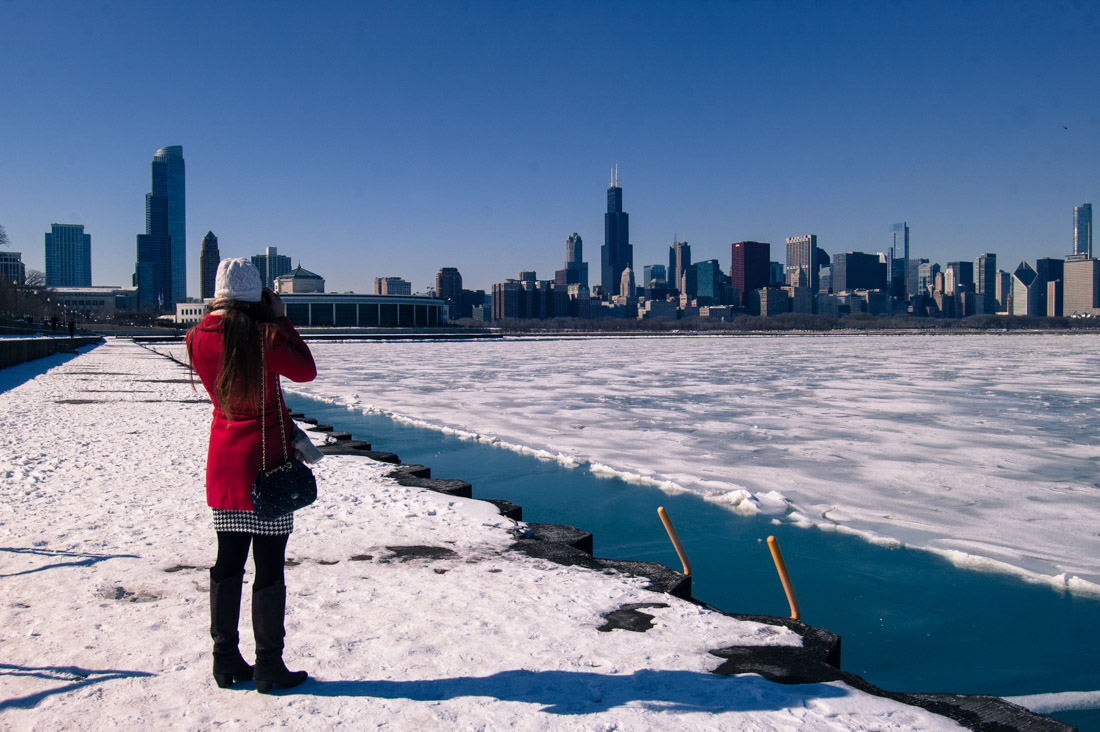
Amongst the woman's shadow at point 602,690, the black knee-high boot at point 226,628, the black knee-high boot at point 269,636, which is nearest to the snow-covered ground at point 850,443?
the woman's shadow at point 602,690

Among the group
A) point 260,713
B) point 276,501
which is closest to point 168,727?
point 260,713

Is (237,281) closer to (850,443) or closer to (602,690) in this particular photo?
(602,690)

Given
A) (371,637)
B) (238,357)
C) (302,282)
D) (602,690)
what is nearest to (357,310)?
(302,282)

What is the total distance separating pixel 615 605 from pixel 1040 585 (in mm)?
3084

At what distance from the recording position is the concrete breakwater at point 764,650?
312cm

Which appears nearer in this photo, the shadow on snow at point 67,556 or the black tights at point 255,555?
the black tights at point 255,555

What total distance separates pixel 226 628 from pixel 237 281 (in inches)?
55.3

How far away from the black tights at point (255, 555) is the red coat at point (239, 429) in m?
0.15

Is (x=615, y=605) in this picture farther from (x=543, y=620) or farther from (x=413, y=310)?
(x=413, y=310)

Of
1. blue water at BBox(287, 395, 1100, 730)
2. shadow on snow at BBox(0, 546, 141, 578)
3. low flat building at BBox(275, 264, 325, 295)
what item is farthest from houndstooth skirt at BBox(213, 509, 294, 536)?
low flat building at BBox(275, 264, 325, 295)

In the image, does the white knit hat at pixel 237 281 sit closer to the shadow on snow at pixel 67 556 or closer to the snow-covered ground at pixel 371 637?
the snow-covered ground at pixel 371 637

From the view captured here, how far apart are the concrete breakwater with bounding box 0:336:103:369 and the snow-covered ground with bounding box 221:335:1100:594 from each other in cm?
931

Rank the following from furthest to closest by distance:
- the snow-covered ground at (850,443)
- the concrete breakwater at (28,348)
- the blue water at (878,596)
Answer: the concrete breakwater at (28,348) < the snow-covered ground at (850,443) < the blue water at (878,596)

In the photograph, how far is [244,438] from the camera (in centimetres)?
293
